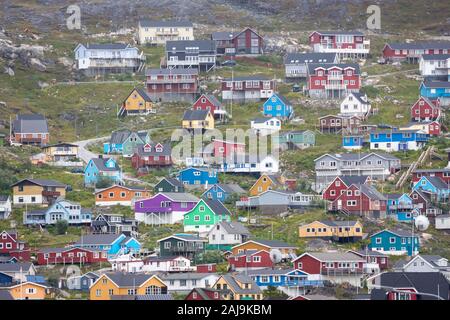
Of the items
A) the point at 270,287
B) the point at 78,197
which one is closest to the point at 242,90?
the point at 78,197

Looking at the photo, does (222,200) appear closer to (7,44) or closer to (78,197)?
(78,197)

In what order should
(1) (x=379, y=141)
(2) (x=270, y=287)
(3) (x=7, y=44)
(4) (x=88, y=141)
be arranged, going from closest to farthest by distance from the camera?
(2) (x=270, y=287), (1) (x=379, y=141), (4) (x=88, y=141), (3) (x=7, y=44)

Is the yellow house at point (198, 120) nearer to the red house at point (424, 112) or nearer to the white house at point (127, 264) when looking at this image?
the red house at point (424, 112)

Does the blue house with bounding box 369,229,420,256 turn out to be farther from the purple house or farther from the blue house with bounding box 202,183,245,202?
the blue house with bounding box 202,183,245,202

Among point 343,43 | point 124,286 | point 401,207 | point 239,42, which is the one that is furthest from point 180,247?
point 343,43

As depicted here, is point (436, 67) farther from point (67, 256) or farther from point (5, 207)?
point (67, 256)
